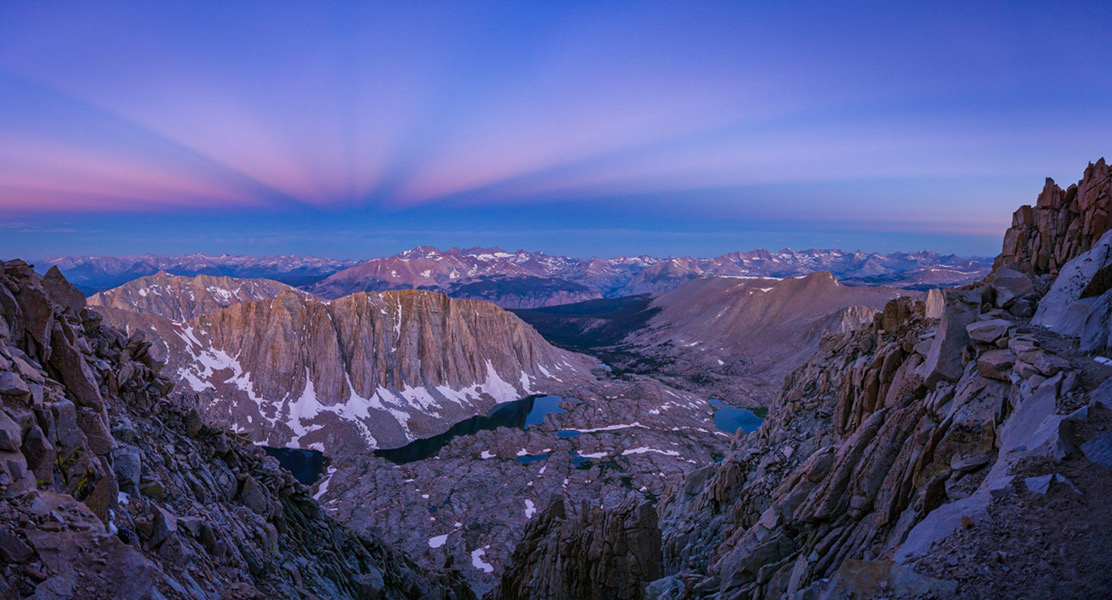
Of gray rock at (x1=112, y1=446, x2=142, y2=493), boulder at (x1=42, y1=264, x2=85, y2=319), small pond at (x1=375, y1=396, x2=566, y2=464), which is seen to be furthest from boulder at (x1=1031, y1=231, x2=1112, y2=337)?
small pond at (x1=375, y1=396, x2=566, y2=464)

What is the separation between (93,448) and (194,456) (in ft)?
20.0

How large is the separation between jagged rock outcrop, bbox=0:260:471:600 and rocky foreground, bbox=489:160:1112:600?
14144 mm

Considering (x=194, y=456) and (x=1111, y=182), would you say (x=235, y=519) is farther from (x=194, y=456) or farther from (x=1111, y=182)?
(x=1111, y=182)

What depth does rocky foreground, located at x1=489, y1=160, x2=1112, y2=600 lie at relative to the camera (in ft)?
27.3

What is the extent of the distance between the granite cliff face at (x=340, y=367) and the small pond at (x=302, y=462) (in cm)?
254

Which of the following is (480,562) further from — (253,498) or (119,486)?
(119,486)

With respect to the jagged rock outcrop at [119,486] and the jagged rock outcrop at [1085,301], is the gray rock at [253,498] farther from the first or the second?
the jagged rock outcrop at [1085,301]

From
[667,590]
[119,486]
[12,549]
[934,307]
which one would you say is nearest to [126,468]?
[119,486]

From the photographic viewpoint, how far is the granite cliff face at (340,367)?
94188mm

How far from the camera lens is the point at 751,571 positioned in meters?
16.1

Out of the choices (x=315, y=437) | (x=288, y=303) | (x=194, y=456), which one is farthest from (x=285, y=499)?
(x=288, y=303)

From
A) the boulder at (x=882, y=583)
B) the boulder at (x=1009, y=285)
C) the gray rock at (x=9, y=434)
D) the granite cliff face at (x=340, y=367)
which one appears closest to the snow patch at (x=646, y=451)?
the granite cliff face at (x=340, y=367)

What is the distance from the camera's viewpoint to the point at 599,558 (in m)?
25.1

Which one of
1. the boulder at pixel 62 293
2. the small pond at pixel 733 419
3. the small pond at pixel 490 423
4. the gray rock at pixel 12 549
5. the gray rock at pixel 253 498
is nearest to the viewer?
the gray rock at pixel 12 549
